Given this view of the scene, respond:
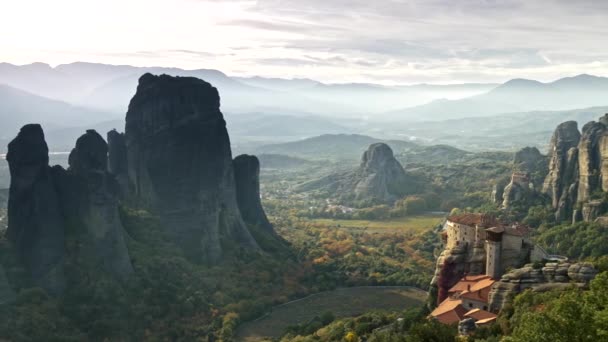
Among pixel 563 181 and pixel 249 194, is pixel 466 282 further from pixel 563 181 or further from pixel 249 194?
pixel 563 181

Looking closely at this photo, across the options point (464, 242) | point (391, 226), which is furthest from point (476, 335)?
point (391, 226)

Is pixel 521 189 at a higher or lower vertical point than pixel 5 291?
higher

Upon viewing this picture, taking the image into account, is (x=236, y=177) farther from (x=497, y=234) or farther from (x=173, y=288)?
(x=497, y=234)

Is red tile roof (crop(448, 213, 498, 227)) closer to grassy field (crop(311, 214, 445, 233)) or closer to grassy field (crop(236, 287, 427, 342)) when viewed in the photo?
grassy field (crop(236, 287, 427, 342))

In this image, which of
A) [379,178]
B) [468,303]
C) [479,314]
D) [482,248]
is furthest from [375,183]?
[479,314]

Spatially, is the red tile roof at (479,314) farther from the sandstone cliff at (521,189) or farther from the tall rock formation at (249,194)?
the sandstone cliff at (521,189)

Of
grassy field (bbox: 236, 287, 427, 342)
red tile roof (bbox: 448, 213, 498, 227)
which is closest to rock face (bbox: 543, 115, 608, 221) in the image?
grassy field (bbox: 236, 287, 427, 342)

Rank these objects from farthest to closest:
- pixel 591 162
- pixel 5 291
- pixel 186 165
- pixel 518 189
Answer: pixel 518 189, pixel 591 162, pixel 186 165, pixel 5 291

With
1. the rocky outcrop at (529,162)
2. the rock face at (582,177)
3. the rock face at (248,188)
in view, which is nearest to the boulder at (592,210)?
the rock face at (582,177)
